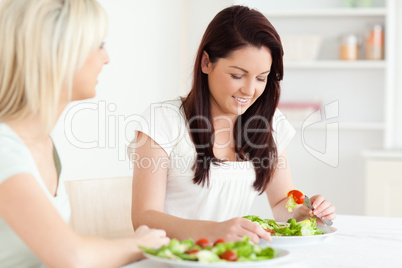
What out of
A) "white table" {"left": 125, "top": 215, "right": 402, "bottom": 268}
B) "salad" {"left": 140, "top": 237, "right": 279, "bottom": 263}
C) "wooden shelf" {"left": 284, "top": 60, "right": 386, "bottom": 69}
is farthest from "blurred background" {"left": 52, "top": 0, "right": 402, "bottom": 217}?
"salad" {"left": 140, "top": 237, "right": 279, "bottom": 263}

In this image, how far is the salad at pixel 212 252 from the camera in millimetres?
1048

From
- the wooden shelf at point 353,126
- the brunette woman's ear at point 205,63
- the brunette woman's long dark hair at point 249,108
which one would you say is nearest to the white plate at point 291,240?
the brunette woman's long dark hair at point 249,108

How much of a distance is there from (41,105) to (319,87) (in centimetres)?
311

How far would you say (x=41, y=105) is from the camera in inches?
45.3

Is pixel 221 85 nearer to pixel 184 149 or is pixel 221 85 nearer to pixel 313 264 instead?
pixel 184 149

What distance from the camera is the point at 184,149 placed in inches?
71.7

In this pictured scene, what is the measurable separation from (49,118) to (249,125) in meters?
0.93

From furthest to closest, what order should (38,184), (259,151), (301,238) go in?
(259,151) < (301,238) < (38,184)

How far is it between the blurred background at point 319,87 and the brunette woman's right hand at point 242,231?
2.37m

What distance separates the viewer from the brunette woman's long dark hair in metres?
1.75

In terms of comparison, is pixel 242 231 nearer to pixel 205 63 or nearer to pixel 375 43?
pixel 205 63

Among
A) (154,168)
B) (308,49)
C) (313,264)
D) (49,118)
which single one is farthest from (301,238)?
(308,49)

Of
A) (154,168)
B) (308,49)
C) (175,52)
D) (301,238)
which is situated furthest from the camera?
(175,52)
